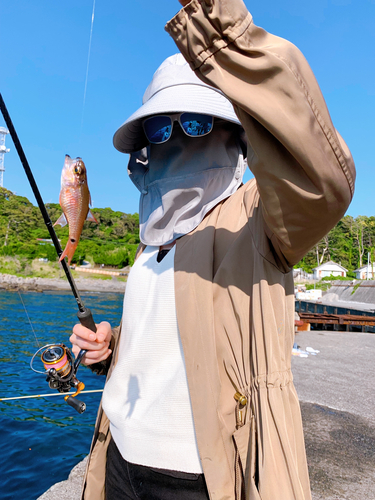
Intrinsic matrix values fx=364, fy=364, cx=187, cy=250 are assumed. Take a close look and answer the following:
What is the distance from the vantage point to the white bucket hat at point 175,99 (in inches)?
68.9

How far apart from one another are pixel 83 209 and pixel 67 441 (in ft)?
23.2

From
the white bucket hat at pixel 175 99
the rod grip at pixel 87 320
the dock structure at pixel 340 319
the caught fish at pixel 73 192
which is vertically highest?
the white bucket hat at pixel 175 99

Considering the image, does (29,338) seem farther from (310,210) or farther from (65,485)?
(310,210)

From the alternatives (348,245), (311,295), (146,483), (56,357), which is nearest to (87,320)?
(56,357)

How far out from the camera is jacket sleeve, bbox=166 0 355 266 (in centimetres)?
94

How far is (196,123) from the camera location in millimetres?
1836

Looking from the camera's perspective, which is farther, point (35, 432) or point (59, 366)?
point (35, 432)

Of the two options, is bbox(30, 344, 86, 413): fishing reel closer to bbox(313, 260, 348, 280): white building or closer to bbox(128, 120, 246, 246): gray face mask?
bbox(128, 120, 246, 246): gray face mask

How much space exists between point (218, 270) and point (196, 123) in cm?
82

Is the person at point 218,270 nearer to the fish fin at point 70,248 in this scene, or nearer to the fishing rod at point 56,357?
the fishing rod at point 56,357

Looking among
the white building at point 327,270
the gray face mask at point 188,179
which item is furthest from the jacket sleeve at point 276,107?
the white building at point 327,270

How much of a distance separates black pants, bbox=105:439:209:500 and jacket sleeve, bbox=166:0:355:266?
3.50 feet

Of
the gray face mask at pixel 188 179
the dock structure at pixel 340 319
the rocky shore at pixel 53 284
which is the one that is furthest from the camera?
the rocky shore at pixel 53 284

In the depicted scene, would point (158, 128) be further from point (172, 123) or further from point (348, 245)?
point (348, 245)
